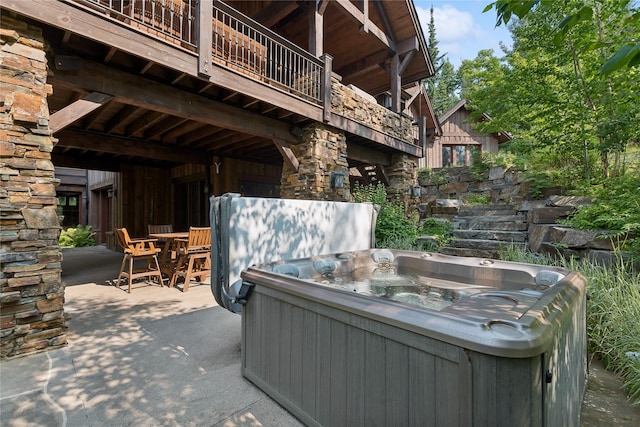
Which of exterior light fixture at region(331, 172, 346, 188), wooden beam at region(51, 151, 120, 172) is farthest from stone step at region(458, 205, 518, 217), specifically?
wooden beam at region(51, 151, 120, 172)

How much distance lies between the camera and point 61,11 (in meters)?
2.60

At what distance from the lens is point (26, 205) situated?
8.13 ft

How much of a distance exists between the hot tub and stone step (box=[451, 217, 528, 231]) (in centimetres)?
296

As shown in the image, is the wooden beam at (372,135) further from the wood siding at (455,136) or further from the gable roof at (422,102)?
the wood siding at (455,136)

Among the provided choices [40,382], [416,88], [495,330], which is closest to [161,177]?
[40,382]

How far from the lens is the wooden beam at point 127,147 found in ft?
17.1

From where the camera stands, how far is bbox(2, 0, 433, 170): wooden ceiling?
10.2 feet

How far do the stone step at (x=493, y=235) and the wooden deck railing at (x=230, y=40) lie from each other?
3339mm

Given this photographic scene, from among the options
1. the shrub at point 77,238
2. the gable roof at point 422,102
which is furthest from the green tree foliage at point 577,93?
the shrub at point 77,238

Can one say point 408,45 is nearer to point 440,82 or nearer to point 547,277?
point 547,277

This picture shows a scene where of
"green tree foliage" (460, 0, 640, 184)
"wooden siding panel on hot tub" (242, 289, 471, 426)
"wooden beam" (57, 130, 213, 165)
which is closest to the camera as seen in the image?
"wooden siding panel on hot tub" (242, 289, 471, 426)

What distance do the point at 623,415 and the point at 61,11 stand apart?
16.6 ft

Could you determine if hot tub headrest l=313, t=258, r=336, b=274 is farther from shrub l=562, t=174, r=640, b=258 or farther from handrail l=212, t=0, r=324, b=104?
shrub l=562, t=174, r=640, b=258

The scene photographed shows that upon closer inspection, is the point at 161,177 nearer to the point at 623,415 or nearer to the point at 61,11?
the point at 61,11
